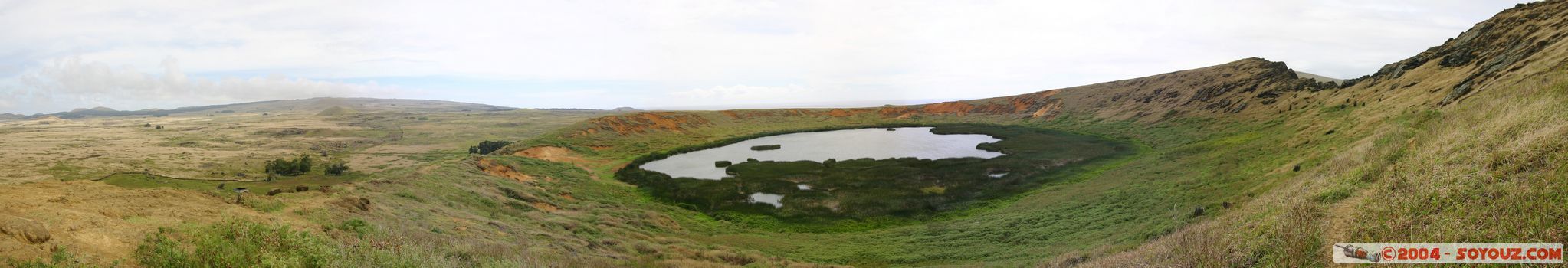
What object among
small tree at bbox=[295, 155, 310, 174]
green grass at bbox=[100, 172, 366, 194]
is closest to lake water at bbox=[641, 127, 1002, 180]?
green grass at bbox=[100, 172, 366, 194]

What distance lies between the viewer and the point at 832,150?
60.2 metres

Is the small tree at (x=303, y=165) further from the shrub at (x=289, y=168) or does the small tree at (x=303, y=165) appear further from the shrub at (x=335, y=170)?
the shrub at (x=335, y=170)

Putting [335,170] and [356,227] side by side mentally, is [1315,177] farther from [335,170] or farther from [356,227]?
[335,170]

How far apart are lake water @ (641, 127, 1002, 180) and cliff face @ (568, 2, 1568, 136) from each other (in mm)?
16973

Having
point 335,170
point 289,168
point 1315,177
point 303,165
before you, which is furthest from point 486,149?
point 1315,177

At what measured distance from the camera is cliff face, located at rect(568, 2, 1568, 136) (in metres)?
28.2

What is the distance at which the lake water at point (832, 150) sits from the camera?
2025 inches

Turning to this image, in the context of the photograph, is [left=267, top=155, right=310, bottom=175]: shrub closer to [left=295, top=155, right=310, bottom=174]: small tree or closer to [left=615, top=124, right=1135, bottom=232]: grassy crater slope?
[left=295, top=155, right=310, bottom=174]: small tree

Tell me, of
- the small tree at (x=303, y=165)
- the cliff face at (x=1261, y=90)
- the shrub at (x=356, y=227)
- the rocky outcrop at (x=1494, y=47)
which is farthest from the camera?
the small tree at (x=303, y=165)

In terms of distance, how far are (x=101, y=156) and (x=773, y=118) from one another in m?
78.6

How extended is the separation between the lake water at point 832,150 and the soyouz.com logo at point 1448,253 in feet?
123

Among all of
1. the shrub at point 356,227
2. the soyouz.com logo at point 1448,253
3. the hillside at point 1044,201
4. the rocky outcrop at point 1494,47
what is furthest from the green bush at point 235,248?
the rocky outcrop at point 1494,47

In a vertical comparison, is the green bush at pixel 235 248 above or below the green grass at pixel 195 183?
above

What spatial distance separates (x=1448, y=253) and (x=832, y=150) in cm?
5242
